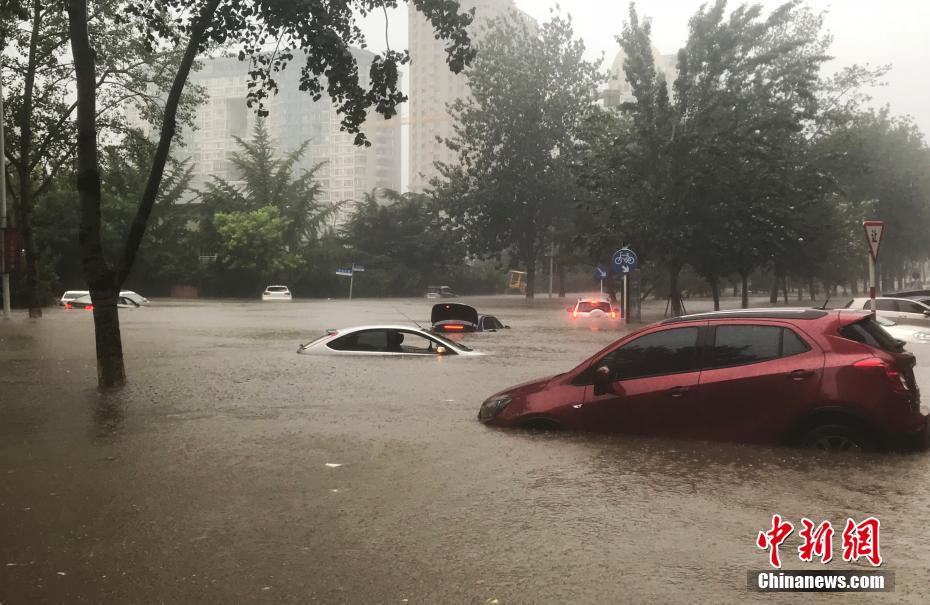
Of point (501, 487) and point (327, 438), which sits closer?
point (501, 487)

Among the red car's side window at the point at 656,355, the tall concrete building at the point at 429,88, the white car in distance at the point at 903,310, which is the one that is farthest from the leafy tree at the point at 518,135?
the tall concrete building at the point at 429,88

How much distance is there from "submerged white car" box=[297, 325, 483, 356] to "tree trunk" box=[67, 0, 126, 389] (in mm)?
4888

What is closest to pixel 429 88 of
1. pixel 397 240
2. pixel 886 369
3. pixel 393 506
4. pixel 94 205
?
pixel 397 240

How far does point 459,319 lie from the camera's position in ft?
94.7

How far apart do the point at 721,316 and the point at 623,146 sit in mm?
27887

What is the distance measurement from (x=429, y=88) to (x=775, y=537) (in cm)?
17269

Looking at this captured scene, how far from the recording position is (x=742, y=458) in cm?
783

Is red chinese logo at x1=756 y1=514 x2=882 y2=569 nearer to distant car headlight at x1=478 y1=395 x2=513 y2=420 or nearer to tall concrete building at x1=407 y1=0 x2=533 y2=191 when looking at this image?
distant car headlight at x1=478 y1=395 x2=513 y2=420

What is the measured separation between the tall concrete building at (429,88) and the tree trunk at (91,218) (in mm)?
150461

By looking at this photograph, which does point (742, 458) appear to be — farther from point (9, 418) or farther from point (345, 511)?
point (9, 418)

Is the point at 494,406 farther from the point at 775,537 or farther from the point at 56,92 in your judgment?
the point at 56,92

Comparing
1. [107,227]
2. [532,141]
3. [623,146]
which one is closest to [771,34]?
[532,141]

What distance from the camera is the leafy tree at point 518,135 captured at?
6075cm

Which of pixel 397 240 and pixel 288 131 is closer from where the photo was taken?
pixel 397 240
